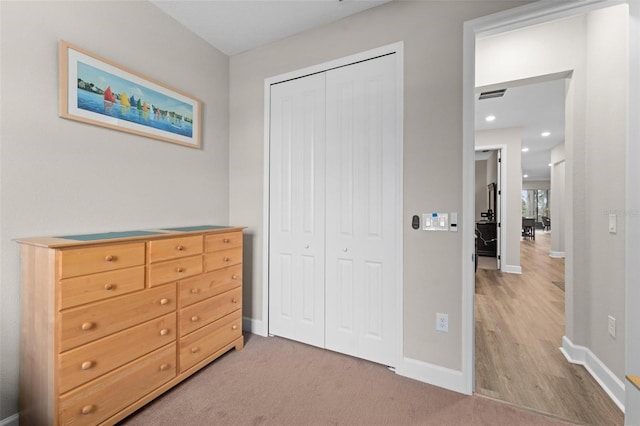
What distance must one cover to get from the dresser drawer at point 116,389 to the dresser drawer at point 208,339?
0.09m

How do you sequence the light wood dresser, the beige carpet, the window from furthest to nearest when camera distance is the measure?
the window < the beige carpet < the light wood dresser

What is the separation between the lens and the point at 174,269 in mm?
1805

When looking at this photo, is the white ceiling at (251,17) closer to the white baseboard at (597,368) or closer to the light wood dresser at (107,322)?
the light wood dresser at (107,322)

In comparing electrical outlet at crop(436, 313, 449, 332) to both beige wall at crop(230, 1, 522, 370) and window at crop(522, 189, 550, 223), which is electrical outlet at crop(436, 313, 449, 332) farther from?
window at crop(522, 189, 550, 223)

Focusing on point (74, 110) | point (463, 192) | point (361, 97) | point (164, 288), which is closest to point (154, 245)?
point (164, 288)

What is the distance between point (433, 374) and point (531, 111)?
4.79 metres

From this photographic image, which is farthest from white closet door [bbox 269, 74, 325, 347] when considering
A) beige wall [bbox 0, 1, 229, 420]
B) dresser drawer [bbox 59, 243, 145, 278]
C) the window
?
the window

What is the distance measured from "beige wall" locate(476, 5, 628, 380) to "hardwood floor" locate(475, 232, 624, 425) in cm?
24

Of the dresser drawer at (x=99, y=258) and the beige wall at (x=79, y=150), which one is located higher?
the beige wall at (x=79, y=150)

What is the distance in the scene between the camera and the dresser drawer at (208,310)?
74.5 inches

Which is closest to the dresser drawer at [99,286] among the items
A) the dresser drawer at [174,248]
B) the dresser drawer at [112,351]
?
the dresser drawer at [174,248]

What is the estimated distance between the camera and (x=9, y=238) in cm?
146

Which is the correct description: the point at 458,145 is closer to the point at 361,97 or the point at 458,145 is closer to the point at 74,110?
the point at 361,97

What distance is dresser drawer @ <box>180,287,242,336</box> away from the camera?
6.21 ft
